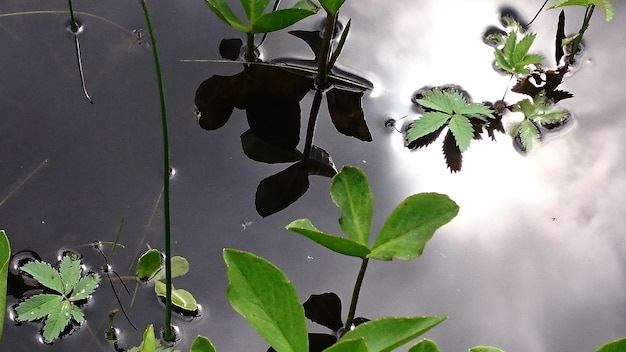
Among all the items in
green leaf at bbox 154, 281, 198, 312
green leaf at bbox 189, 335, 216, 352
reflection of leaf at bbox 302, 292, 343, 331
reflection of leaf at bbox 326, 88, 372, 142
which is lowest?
green leaf at bbox 154, 281, 198, 312

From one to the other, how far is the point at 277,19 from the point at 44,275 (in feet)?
2.25

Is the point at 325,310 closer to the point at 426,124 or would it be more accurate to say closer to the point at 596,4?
the point at 426,124

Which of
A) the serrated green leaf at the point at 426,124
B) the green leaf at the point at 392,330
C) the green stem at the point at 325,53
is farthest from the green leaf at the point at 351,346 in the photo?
the green stem at the point at 325,53

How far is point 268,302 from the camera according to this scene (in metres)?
1.19

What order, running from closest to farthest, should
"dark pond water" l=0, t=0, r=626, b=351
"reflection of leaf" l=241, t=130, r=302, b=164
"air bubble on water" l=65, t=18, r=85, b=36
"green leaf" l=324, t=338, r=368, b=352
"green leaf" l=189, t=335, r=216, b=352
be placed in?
1. "green leaf" l=324, t=338, r=368, b=352
2. "green leaf" l=189, t=335, r=216, b=352
3. "dark pond water" l=0, t=0, r=626, b=351
4. "reflection of leaf" l=241, t=130, r=302, b=164
5. "air bubble on water" l=65, t=18, r=85, b=36

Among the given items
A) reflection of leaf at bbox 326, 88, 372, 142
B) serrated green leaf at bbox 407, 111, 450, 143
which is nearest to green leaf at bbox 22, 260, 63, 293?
reflection of leaf at bbox 326, 88, 372, 142

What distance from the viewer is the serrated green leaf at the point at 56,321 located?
1281 mm

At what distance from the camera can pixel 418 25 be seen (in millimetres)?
1734

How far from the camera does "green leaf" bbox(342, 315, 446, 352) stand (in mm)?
1149

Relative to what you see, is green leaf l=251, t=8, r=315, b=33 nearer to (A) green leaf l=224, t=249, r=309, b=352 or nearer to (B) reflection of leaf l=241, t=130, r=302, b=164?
(B) reflection of leaf l=241, t=130, r=302, b=164

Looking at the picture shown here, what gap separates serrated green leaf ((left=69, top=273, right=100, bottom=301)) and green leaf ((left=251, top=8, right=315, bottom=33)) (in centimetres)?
62

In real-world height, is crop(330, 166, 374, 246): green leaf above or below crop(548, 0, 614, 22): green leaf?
below

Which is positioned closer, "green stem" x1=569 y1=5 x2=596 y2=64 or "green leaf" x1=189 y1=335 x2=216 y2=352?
"green leaf" x1=189 y1=335 x2=216 y2=352

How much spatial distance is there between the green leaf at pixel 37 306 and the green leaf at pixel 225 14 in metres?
0.64
